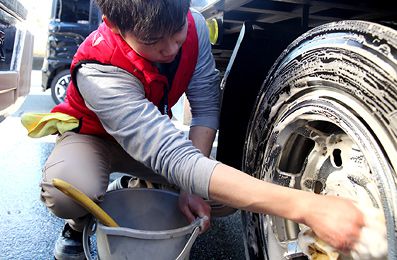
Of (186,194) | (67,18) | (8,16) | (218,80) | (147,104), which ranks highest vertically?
(67,18)

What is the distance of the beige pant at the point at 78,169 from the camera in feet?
4.81

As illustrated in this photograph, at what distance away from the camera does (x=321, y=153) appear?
3.78 feet

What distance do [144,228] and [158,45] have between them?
72 centimetres

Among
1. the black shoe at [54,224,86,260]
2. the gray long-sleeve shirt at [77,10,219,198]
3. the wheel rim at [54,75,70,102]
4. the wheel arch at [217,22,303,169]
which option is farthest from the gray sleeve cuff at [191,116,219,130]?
the wheel rim at [54,75,70,102]

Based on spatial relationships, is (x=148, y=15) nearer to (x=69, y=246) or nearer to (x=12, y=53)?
(x=69, y=246)

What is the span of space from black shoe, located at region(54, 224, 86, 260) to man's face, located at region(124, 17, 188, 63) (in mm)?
855

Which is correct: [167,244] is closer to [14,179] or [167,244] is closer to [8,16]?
[8,16]

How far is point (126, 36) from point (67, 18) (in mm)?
5211

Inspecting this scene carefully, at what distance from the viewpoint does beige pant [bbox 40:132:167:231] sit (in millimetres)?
1467

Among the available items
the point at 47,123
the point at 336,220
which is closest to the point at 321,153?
the point at 336,220

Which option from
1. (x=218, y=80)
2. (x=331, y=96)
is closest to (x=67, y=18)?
(x=218, y=80)

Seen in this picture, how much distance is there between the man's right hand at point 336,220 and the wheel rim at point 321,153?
62 millimetres

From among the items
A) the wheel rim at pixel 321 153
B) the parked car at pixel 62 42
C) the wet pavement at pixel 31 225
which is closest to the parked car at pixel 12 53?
the wet pavement at pixel 31 225

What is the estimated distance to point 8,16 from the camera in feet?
6.25
